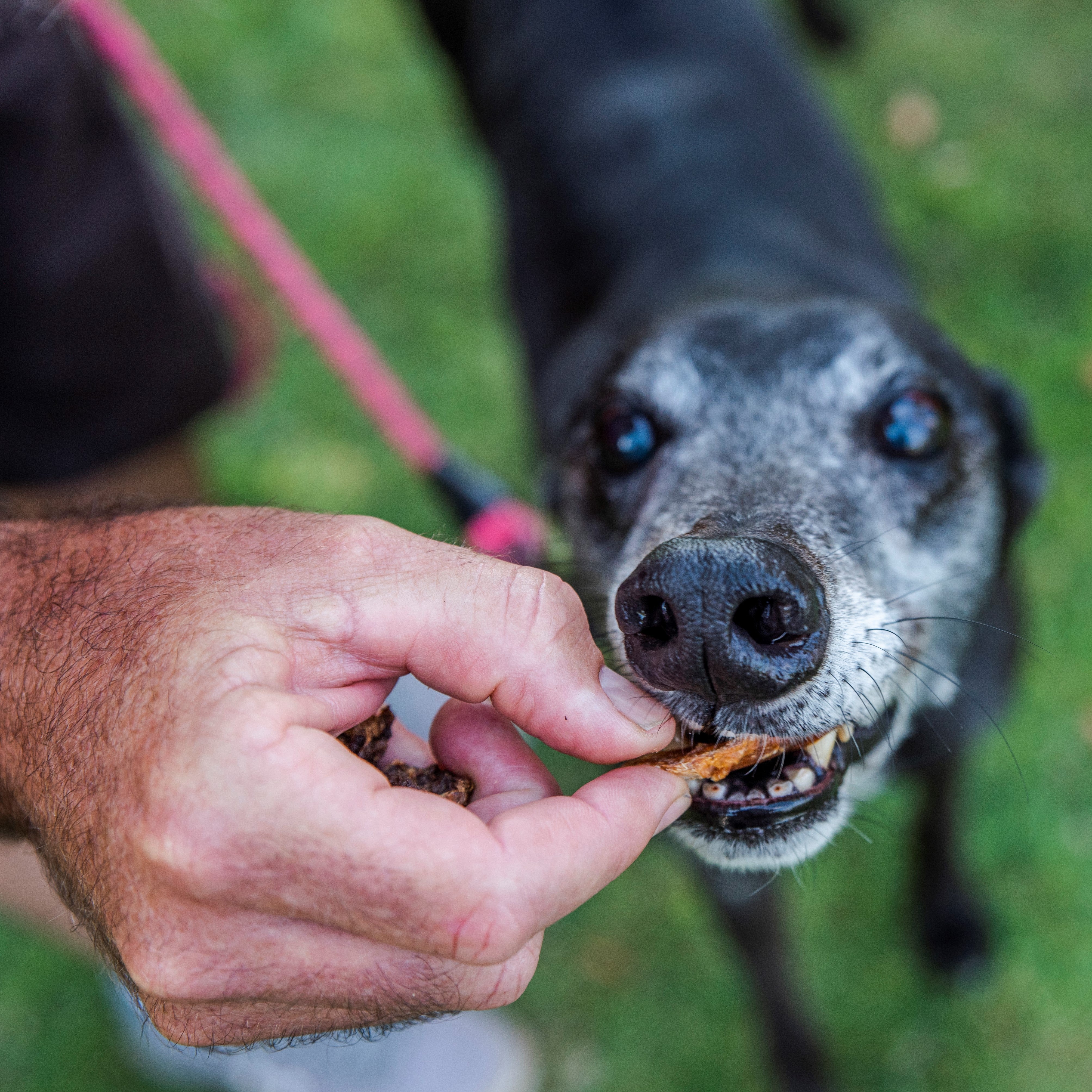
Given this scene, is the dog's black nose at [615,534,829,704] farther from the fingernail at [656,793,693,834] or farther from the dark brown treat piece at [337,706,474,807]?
the dark brown treat piece at [337,706,474,807]

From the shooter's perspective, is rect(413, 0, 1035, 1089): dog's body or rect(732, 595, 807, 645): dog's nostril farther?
rect(413, 0, 1035, 1089): dog's body

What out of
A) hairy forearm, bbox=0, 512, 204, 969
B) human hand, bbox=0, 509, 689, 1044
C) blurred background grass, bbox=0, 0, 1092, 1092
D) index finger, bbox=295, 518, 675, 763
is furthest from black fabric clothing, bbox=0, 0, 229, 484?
index finger, bbox=295, 518, 675, 763

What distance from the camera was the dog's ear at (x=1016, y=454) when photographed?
9.69 ft

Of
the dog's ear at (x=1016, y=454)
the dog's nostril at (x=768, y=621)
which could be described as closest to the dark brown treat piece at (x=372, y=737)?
the dog's nostril at (x=768, y=621)

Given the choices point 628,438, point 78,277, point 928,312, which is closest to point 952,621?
point 628,438

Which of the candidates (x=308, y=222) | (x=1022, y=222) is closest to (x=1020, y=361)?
(x=1022, y=222)

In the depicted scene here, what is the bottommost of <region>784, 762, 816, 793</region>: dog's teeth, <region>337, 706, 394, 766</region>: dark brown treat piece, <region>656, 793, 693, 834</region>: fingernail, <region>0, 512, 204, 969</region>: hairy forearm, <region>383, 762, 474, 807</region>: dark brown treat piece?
<region>784, 762, 816, 793</region>: dog's teeth

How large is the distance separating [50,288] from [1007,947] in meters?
4.16

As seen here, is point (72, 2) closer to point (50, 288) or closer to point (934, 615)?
point (50, 288)

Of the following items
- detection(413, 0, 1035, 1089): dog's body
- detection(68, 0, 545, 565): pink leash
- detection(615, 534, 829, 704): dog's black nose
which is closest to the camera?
detection(615, 534, 829, 704): dog's black nose

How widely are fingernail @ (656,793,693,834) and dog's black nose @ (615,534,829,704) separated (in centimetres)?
19

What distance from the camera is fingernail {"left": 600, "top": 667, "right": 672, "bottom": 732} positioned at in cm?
144

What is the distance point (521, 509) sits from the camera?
12.1 ft

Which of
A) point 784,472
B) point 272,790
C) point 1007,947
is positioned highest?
point 272,790
